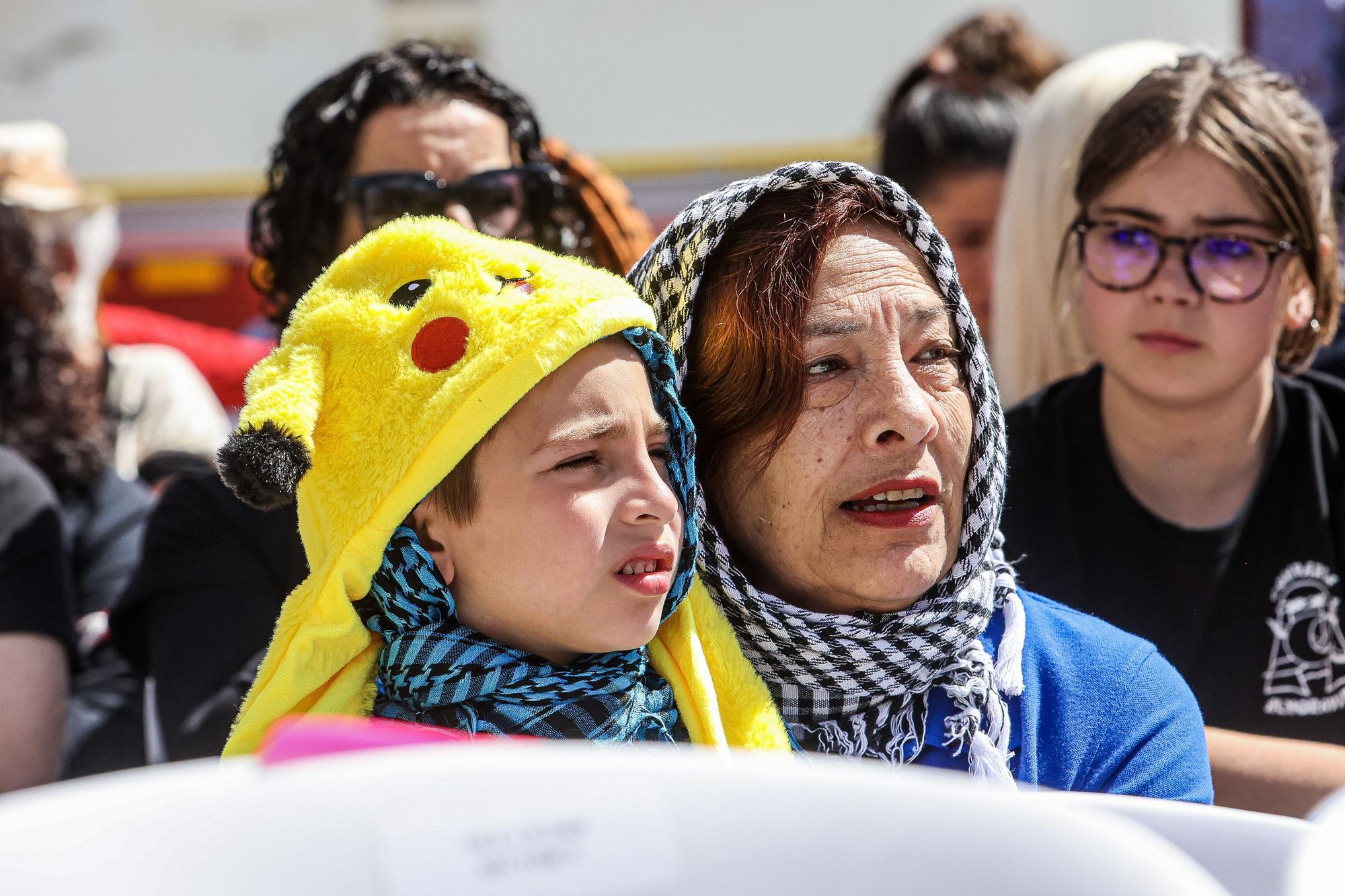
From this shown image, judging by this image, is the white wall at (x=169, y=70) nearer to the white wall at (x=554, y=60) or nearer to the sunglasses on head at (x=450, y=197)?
the white wall at (x=554, y=60)

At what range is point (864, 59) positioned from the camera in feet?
15.4

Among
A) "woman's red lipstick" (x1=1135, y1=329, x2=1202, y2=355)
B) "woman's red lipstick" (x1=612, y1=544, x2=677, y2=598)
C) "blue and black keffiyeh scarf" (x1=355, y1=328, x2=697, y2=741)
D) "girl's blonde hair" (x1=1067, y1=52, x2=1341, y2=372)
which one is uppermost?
"girl's blonde hair" (x1=1067, y1=52, x2=1341, y2=372)

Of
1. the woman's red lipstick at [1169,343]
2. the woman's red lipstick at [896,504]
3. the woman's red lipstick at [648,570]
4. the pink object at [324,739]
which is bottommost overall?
the woman's red lipstick at [648,570]

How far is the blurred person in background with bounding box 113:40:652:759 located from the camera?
213 cm

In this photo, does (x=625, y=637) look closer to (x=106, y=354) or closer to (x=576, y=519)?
(x=576, y=519)

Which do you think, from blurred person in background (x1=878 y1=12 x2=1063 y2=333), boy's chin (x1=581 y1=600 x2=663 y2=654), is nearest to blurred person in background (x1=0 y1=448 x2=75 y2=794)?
boy's chin (x1=581 y1=600 x2=663 y2=654)

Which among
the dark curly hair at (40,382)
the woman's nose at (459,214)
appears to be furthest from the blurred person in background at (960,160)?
the dark curly hair at (40,382)

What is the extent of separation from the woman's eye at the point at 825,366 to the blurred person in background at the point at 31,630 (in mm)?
1531

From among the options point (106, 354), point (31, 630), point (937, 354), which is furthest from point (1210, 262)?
point (106, 354)

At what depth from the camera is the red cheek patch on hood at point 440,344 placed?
1.57m

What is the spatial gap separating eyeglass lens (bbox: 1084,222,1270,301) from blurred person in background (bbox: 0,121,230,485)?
221cm

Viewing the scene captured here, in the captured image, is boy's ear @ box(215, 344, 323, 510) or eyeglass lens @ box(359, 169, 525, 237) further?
eyeglass lens @ box(359, 169, 525, 237)

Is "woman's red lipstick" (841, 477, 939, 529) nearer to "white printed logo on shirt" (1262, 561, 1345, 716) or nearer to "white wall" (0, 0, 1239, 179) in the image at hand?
"white printed logo on shirt" (1262, 561, 1345, 716)

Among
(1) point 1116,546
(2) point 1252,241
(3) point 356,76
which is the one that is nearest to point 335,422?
(3) point 356,76
